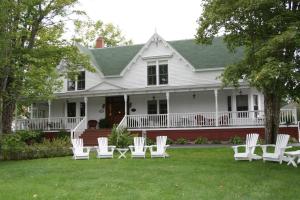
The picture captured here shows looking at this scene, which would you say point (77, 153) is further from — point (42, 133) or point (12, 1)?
point (42, 133)

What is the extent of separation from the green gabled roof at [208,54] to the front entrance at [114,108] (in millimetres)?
5756

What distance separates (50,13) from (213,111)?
40.4 feet

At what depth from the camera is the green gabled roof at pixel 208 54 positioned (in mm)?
27984

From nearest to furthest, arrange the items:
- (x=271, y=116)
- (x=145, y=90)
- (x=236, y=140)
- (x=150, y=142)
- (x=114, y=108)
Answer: (x=271, y=116)
(x=236, y=140)
(x=150, y=142)
(x=145, y=90)
(x=114, y=108)

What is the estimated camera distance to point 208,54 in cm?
2920

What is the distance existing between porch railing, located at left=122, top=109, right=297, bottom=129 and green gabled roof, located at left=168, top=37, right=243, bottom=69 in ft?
12.6

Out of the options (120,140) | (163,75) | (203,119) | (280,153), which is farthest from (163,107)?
(280,153)

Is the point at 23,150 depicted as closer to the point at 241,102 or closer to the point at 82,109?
the point at 82,109

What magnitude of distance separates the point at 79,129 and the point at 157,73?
6753mm

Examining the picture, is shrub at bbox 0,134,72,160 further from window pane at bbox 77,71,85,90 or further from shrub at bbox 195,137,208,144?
window pane at bbox 77,71,85,90

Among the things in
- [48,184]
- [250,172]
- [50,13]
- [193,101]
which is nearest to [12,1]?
[50,13]

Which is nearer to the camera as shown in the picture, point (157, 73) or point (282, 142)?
point (282, 142)

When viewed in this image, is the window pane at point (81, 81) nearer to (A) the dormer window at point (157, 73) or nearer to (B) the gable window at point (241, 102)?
(A) the dormer window at point (157, 73)

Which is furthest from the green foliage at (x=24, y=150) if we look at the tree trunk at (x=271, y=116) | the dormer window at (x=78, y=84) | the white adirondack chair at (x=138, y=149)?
the dormer window at (x=78, y=84)
